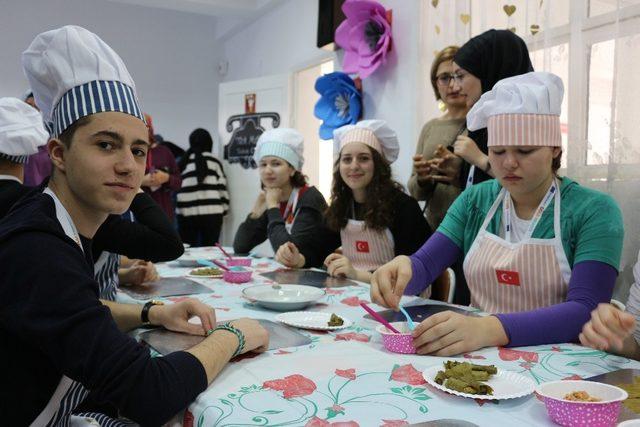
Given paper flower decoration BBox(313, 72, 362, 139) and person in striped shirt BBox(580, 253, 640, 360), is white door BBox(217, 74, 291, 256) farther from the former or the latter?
person in striped shirt BBox(580, 253, 640, 360)

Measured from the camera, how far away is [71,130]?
1045mm

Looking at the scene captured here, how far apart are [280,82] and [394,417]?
5093 mm

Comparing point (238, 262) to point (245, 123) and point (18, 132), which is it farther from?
point (245, 123)

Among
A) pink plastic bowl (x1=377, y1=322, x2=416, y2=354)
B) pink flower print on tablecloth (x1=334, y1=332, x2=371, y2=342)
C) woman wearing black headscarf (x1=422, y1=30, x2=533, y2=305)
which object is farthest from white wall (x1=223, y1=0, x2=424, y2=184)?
pink plastic bowl (x1=377, y1=322, x2=416, y2=354)

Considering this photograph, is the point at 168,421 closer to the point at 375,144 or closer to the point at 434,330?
the point at 434,330

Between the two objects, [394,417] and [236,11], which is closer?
[394,417]

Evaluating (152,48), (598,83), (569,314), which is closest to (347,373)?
(569,314)

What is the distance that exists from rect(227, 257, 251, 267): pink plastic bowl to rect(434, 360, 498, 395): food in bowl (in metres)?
1.63

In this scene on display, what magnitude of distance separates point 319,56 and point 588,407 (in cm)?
461

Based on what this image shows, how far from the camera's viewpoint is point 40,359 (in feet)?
3.04

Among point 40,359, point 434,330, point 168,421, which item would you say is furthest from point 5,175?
point 434,330

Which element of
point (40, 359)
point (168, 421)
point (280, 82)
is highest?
point (280, 82)

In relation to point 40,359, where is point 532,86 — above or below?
above

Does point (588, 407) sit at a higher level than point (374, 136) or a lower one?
lower
